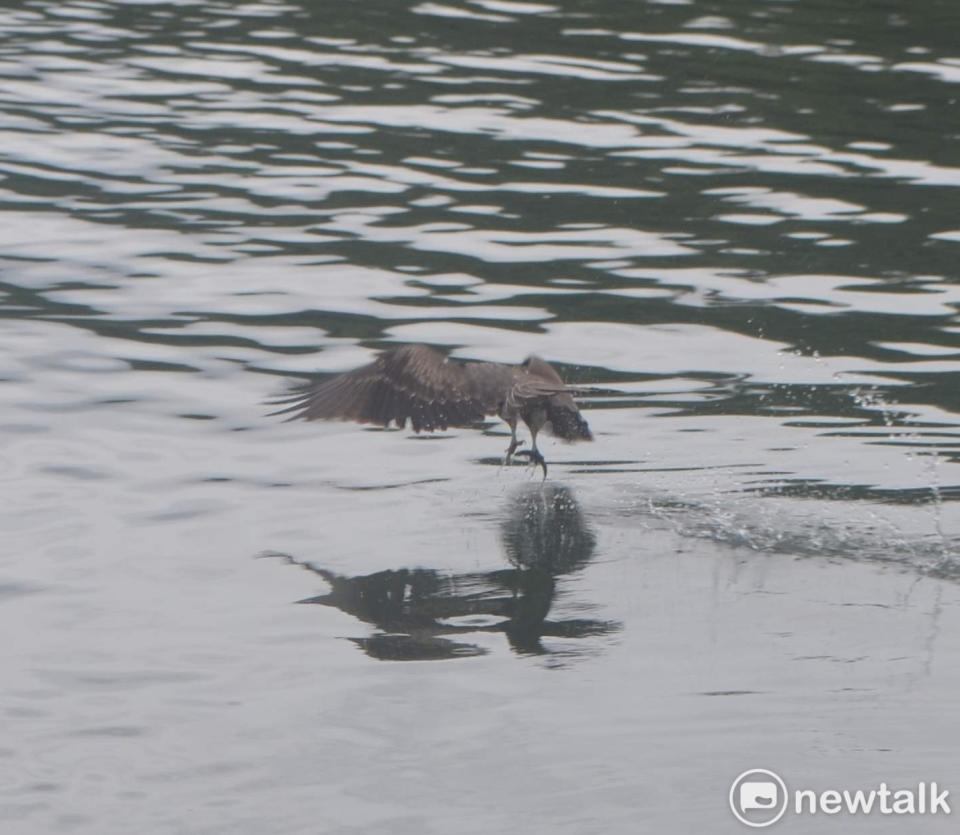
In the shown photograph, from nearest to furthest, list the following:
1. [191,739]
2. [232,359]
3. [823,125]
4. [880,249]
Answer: [191,739] < [232,359] < [880,249] < [823,125]

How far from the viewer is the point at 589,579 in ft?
25.9

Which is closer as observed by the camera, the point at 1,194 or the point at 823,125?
the point at 1,194

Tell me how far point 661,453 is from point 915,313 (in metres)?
2.85

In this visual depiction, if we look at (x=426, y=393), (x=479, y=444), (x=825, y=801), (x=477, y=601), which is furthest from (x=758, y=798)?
(x=479, y=444)

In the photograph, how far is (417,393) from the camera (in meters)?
8.47

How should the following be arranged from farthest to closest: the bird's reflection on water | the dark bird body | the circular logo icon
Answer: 1. the dark bird body
2. the bird's reflection on water
3. the circular logo icon

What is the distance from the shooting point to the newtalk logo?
583 centimetres

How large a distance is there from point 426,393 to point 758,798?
3057 mm

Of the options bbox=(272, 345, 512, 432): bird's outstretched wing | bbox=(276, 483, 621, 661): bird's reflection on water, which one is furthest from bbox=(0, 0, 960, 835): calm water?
bbox=(272, 345, 512, 432): bird's outstretched wing

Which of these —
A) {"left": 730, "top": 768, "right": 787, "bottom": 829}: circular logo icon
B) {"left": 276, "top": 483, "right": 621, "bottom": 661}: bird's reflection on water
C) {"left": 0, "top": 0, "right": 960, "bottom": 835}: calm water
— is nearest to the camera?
{"left": 730, "top": 768, "right": 787, "bottom": 829}: circular logo icon

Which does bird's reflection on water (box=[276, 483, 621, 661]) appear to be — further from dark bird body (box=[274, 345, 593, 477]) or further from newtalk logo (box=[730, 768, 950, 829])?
newtalk logo (box=[730, 768, 950, 829])

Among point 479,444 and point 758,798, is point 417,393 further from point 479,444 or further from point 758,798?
point 758,798

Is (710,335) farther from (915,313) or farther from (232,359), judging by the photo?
(232,359)

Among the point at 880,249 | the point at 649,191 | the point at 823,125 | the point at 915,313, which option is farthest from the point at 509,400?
the point at 823,125
